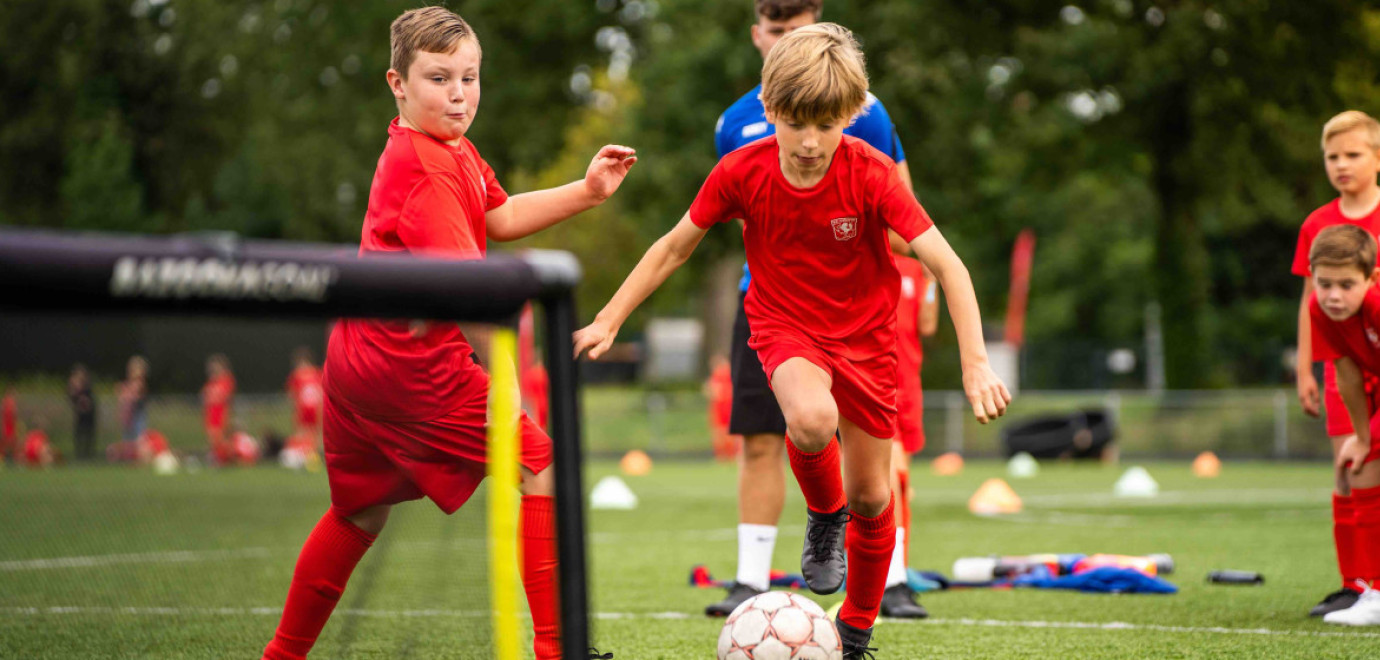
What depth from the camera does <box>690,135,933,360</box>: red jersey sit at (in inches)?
157

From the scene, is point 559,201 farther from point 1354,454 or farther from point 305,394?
point 1354,454

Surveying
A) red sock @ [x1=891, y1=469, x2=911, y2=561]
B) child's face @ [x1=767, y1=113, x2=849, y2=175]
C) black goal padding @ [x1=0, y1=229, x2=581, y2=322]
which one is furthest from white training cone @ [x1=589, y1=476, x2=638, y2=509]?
black goal padding @ [x1=0, y1=229, x2=581, y2=322]

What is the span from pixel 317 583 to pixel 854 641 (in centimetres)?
161

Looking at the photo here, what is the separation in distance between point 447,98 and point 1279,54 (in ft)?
65.5

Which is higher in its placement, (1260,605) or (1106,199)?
(1106,199)

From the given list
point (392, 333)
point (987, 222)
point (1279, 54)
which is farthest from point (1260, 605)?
point (987, 222)

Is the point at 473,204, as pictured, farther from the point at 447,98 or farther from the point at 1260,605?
the point at 1260,605

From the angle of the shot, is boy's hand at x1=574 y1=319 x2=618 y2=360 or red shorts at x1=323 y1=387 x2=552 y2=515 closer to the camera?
red shorts at x1=323 y1=387 x2=552 y2=515

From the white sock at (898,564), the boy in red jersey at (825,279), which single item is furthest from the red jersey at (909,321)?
the boy in red jersey at (825,279)

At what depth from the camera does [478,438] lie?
3.18m

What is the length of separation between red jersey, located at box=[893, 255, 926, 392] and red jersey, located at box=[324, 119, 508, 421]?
2433 millimetres

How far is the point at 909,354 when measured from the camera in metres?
5.94

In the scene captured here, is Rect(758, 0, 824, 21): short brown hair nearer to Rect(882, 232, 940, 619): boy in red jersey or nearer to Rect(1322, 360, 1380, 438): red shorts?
Rect(882, 232, 940, 619): boy in red jersey

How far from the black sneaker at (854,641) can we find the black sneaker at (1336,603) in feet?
7.60
